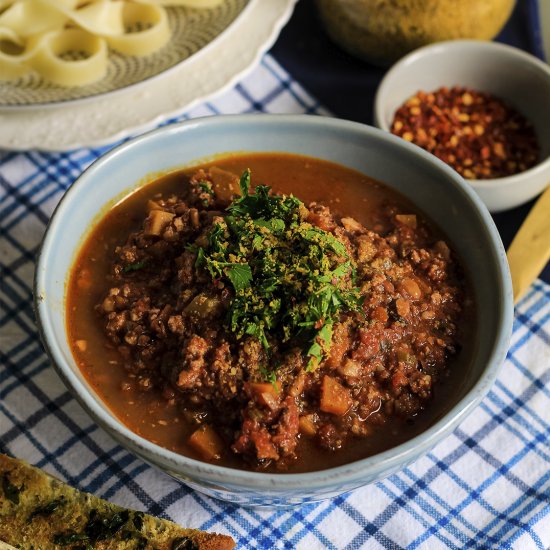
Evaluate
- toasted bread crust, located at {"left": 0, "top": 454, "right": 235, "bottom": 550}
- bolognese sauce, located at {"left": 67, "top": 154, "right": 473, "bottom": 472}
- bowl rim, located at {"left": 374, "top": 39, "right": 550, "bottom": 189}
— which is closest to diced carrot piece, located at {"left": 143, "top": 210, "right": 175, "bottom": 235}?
bolognese sauce, located at {"left": 67, "top": 154, "right": 473, "bottom": 472}

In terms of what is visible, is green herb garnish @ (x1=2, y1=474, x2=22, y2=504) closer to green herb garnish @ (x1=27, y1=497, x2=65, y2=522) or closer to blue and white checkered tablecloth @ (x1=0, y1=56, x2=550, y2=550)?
green herb garnish @ (x1=27, y1=497, x2=65, y2=522)

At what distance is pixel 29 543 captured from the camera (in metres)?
4.14

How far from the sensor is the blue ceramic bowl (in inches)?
142

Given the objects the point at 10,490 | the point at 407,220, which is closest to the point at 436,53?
the point at 407,220

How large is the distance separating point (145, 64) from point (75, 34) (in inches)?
29.9

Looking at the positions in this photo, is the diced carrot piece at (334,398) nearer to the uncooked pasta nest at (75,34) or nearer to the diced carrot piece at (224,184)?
the diced carrot piece at (224,184)

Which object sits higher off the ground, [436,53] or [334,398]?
[436,53]

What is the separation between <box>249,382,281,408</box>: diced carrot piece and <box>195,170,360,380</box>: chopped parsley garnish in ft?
0.17

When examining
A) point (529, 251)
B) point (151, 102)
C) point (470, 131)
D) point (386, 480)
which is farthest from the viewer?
point (151, 102)

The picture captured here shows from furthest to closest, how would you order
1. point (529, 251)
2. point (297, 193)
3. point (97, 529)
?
point (529, 251) < point (297, 193) < point (97, 529)

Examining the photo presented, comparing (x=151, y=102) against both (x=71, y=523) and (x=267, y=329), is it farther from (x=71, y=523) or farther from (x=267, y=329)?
(x=71, y=523)

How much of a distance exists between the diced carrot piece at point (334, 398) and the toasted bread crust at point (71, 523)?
948 mm

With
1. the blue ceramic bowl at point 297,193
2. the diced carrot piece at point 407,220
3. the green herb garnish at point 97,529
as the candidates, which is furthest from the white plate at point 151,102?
the green herb garnish at point 97,529

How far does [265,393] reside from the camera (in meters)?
3.75
